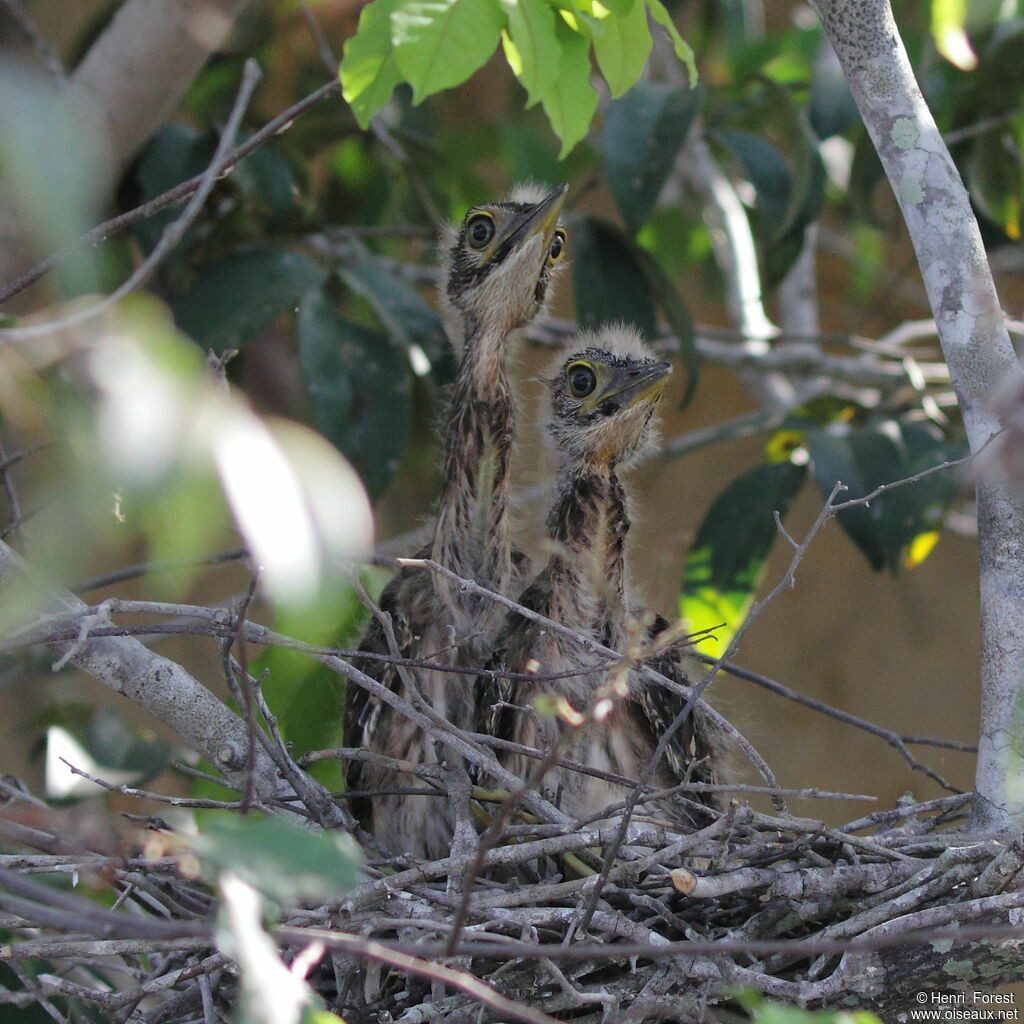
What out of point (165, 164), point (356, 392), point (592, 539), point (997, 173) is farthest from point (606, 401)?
point (997, 173)

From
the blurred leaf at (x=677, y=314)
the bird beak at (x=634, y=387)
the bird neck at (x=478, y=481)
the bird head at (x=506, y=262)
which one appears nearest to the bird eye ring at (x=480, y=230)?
the bird head at (x=506, y=262)

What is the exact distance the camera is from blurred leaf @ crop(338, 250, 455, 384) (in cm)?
221

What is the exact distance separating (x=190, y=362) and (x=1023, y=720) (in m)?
1.06

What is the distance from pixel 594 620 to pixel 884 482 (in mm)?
646

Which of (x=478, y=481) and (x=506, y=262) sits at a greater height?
(x=506, y=262)

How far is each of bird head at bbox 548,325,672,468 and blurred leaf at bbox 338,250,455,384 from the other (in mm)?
358

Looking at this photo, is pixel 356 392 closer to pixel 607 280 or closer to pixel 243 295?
pixel 243 295

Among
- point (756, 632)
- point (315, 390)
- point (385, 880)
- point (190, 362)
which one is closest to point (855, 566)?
point (756, 632)

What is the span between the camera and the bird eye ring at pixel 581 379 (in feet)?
6.23

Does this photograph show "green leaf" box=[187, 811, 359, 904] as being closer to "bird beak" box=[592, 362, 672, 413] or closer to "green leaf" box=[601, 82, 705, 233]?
"bird beak" box=[592, 362, 672, 413]

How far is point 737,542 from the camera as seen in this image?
2.21 metres

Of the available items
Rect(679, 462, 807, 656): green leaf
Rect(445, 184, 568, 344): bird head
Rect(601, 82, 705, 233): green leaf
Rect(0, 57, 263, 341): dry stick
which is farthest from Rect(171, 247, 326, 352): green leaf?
Rect(679, 462, 807, 656): green leaf

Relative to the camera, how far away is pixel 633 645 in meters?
1.64

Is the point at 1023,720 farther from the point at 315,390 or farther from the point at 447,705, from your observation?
the point at 315,390
